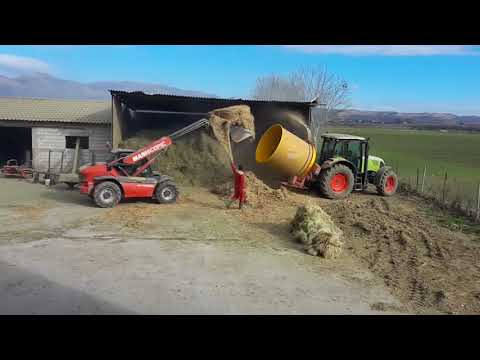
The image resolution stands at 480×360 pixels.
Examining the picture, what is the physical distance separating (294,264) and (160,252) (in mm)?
2638

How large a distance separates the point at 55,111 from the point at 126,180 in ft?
Answer: 38.2

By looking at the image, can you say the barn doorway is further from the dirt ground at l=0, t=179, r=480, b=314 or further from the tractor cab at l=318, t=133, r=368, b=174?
the tractor cab at l=318, t=133, r=368, b=174

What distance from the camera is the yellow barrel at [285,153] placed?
1311cm

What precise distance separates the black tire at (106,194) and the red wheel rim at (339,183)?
7.11 metres

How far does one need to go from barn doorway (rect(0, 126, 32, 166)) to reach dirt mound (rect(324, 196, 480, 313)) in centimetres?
1900

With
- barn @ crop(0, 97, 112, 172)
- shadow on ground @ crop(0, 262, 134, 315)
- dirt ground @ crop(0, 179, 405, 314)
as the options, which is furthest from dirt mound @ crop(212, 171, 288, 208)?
barn @ crop(0, 97, 112, 172)

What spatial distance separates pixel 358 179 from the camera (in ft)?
48.9

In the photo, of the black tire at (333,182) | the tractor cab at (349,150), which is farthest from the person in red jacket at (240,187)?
the tractor cab at (349,150)

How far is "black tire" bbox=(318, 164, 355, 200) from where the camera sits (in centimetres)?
1387

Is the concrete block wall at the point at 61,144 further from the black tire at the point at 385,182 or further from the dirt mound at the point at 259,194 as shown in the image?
the black tire at the point at 385,182

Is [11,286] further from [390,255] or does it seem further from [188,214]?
[390,255]

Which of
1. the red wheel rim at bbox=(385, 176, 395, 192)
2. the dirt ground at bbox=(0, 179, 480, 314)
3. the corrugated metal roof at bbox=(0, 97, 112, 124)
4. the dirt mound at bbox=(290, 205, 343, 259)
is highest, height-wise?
the corrugated metal roof at bbox=(0, 97, 112, 124)
